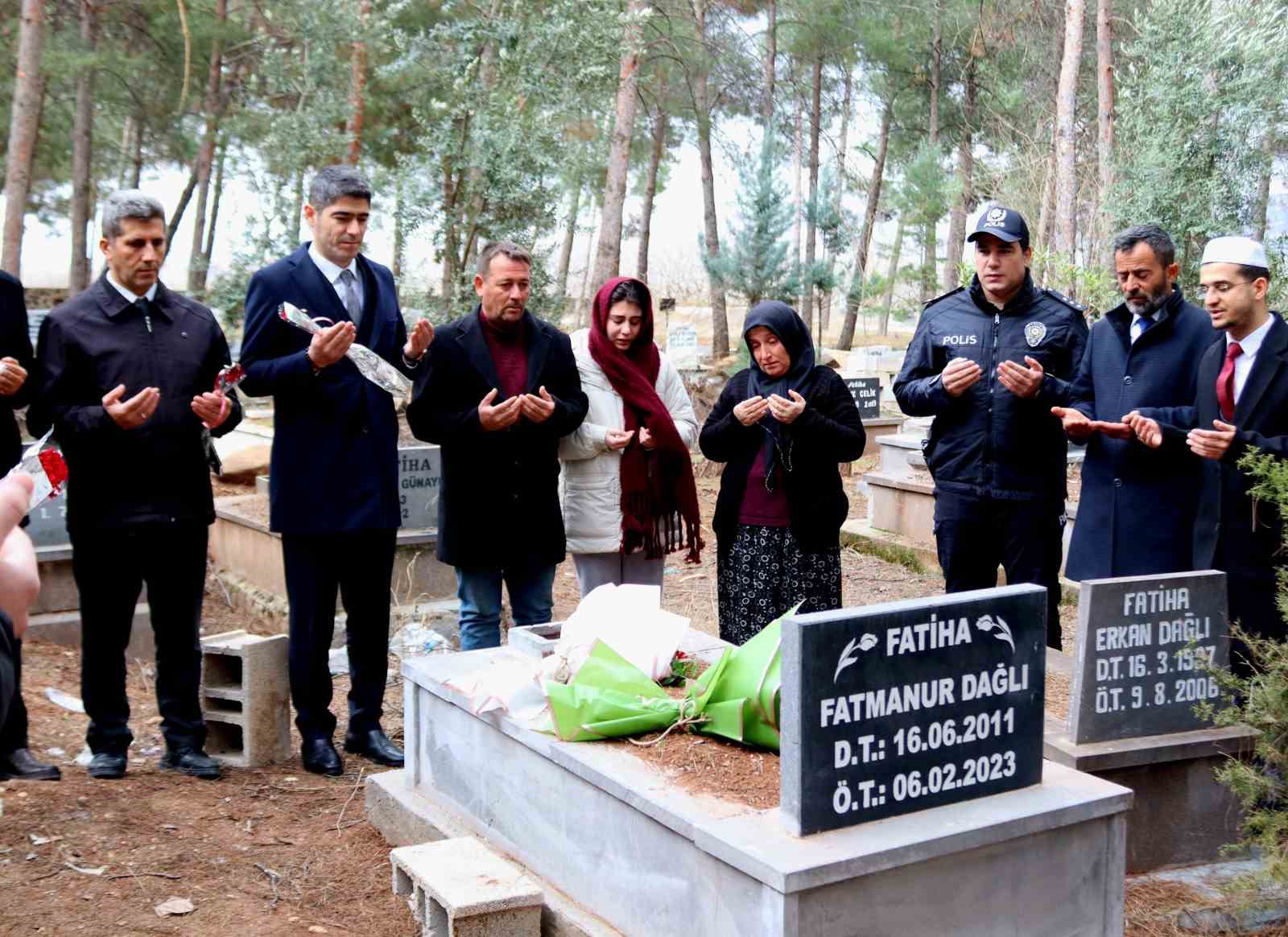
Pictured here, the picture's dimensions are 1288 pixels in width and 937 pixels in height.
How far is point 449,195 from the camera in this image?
11.5m

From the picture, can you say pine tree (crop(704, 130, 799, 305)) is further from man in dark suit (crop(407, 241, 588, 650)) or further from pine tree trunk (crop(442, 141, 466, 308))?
man in dark suit (crop(407, 241, 588, 650))

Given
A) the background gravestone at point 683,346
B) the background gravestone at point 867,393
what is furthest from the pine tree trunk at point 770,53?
the background gravestone at point 867,393

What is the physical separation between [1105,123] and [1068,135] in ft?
3.19

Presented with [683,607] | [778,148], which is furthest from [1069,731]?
[778,148]

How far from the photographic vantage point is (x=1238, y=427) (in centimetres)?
414

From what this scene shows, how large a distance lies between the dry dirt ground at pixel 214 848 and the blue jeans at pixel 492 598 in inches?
25.0

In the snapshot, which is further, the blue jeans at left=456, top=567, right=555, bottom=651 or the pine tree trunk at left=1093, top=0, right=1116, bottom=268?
the pine tree trunk at left=1093, top=0, right=1116, bottom=268

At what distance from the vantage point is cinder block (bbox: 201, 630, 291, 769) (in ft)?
15.2

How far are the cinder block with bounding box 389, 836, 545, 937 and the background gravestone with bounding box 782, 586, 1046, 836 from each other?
0.78 meters

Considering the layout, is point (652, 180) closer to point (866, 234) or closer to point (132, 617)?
point (866, 234)

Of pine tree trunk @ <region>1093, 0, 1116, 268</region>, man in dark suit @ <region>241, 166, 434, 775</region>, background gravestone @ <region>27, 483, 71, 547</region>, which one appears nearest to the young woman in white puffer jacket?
man in dark suit @ <region>241, 166, 434, 775</region>

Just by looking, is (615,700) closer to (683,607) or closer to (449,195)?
(683,607)

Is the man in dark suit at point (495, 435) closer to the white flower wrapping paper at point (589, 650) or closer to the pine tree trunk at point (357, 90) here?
the white flower wrapping paper at point (589, 650)

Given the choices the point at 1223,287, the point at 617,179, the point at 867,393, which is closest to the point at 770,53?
the point at 617,179
